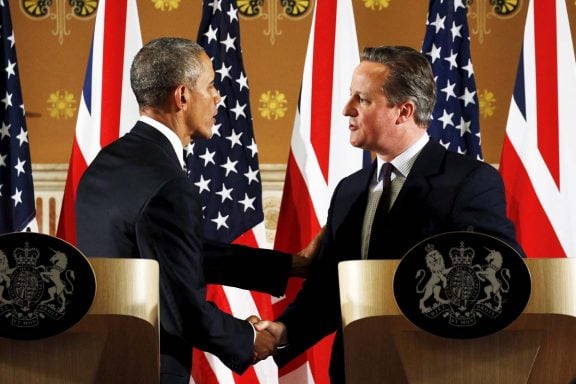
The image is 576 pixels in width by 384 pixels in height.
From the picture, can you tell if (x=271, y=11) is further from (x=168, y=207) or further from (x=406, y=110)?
(x=168, y=207)

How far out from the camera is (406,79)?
313 cm

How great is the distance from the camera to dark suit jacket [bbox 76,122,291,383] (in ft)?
8.82

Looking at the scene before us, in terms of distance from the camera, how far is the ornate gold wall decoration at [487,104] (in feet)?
17.1

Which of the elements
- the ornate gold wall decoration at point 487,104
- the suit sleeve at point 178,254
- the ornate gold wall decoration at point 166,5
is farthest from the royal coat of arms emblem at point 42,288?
the ornate gold wall decoration at point 487,104

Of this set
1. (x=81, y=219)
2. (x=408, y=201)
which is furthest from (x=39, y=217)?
(x=408, y=201)

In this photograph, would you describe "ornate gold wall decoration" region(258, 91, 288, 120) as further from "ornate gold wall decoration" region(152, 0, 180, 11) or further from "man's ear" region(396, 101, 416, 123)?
"man's ear" region(396, 101, 416, 123)

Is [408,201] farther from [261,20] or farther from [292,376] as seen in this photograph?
[261,20]

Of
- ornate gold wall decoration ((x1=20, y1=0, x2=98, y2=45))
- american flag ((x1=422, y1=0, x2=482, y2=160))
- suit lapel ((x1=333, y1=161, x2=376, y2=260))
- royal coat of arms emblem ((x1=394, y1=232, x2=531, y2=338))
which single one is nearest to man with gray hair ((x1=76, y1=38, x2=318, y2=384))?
suit lapel ((x1=333, y1=161, x2=376, y2=260))

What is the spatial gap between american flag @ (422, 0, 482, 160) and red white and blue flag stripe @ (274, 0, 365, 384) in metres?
0.36

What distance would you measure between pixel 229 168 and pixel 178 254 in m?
1.79

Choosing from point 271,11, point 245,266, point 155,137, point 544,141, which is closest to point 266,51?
point 271,11

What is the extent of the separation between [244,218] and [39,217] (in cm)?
126

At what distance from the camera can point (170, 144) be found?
9.54ft

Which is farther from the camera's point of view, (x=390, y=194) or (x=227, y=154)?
(x=227, y=154)
